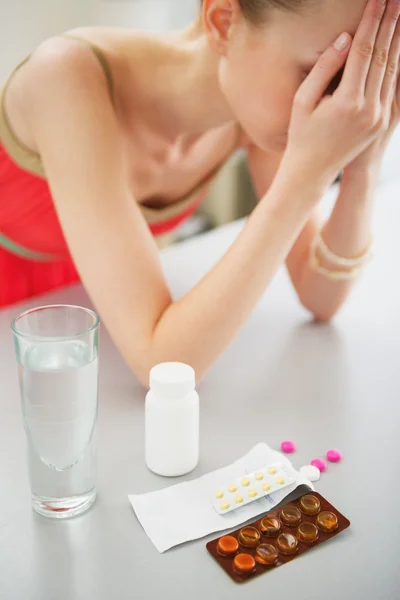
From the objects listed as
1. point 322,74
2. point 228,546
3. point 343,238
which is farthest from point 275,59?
point 228,546

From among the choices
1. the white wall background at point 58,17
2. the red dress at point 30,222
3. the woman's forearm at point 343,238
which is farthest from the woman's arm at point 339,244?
the white wall background at point 58,17

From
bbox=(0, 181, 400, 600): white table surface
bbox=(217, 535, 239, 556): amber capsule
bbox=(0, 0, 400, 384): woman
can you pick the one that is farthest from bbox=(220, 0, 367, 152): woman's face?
bbox=(217, 535, 239, 556): amber capsule

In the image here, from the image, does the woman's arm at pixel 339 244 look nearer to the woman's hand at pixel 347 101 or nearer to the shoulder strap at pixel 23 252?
the woman's hand at pixel 347 101

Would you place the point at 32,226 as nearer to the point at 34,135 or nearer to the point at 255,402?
the point at 34,135

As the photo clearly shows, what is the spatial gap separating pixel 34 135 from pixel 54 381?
0.42m

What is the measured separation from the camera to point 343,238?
3.37 ft

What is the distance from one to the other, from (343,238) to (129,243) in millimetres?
327

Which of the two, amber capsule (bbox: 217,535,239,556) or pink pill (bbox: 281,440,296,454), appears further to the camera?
pink pill (bbox: 281,440,296,454)

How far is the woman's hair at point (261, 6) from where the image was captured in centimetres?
77

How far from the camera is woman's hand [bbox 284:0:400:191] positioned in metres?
0.81

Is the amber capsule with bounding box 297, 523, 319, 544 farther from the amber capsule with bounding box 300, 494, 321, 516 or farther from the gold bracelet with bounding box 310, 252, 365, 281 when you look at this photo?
the gold bracelet with bounding box 310, 252, 365, 281

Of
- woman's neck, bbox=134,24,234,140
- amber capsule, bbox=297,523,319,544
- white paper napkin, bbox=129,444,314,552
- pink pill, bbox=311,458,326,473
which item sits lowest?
pink pill, bbox=311,458,326,473

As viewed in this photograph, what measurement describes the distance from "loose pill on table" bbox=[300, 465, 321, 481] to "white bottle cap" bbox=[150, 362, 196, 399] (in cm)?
14

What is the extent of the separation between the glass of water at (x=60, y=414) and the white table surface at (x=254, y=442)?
3 centimetres
